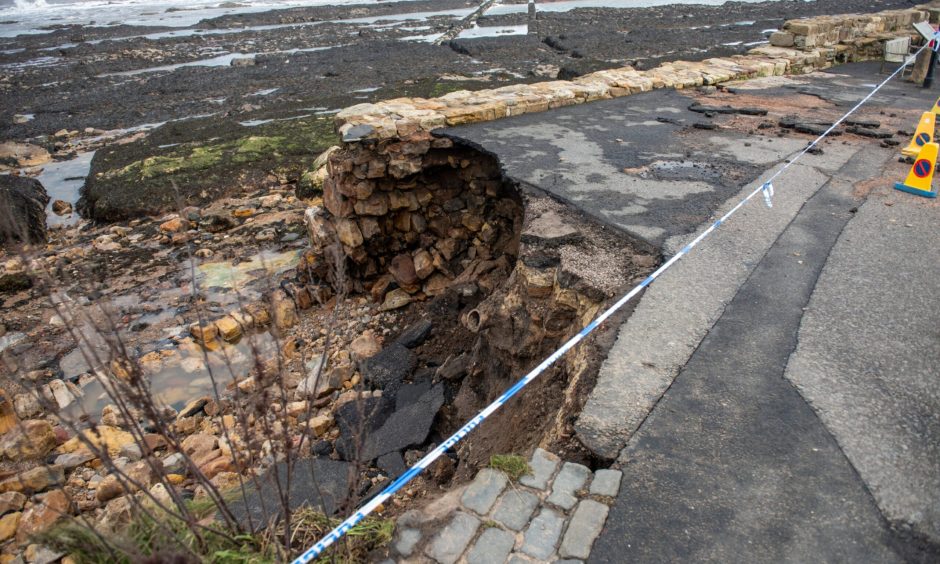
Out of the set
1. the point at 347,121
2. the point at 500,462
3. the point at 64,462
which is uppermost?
the point at 347,121

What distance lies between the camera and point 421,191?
304 inches

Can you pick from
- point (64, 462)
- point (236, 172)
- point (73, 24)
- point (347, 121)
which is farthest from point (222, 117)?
point (73, 24)

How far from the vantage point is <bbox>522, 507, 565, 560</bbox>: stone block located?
227 cm

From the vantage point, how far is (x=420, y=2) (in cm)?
4809

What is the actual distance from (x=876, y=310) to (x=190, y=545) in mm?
4061

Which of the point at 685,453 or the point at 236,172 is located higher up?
the point at 685,453

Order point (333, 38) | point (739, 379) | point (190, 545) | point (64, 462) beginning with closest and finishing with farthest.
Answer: point (190, 545), point (739, 379), point (64, 462), point (333, 38)

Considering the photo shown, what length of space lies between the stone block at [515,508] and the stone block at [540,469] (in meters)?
0.06

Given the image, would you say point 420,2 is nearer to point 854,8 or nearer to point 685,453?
point 854,8

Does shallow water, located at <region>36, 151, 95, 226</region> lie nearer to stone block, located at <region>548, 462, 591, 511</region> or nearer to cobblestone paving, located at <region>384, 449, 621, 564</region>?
cobblestone paving, located at <region>384, 449, 621, 564</region>

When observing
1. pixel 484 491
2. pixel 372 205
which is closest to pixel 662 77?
pixel 372 205

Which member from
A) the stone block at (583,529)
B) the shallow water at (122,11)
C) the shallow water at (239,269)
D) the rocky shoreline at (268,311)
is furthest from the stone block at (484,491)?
the shallow water at (122,11)

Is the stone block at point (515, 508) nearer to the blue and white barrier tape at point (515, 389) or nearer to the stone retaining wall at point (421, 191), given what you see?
the blue and white barrier tape at point (515, 389)

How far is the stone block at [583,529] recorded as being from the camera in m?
2.25
